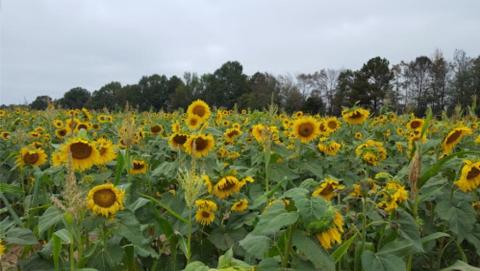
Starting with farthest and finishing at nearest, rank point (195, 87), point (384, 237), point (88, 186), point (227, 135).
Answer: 1. point (195, 87)
2. point (227, 135)
3. point (88, 186)
4. point (384, 237)

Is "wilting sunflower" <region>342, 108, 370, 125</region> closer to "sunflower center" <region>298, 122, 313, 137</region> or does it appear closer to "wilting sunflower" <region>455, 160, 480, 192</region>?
"sunflower center" <region>298, 122, 313, 137</region>

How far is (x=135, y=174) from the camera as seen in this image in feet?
10.3

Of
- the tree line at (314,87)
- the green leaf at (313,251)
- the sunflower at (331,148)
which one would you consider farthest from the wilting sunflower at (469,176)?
the tree line at (314,87)

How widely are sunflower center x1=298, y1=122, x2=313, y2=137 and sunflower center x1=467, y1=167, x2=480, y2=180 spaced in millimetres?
1591

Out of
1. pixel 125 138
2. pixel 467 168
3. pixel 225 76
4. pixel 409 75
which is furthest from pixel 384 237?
pixel 225 76

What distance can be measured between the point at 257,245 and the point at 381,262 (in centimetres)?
50

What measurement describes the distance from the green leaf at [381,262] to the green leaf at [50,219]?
1171 millimetres

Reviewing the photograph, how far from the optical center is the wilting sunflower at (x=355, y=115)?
480 cm

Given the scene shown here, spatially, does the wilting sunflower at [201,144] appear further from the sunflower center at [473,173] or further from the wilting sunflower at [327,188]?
the sunflower center at [473,173]

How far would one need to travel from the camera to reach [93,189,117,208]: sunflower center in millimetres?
1949

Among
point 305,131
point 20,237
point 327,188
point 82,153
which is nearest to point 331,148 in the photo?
point 305,131

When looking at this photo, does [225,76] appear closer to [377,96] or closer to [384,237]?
[377,96]

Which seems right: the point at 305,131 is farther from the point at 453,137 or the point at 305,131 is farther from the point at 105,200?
the point at 105,200

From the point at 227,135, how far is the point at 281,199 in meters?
3.17
